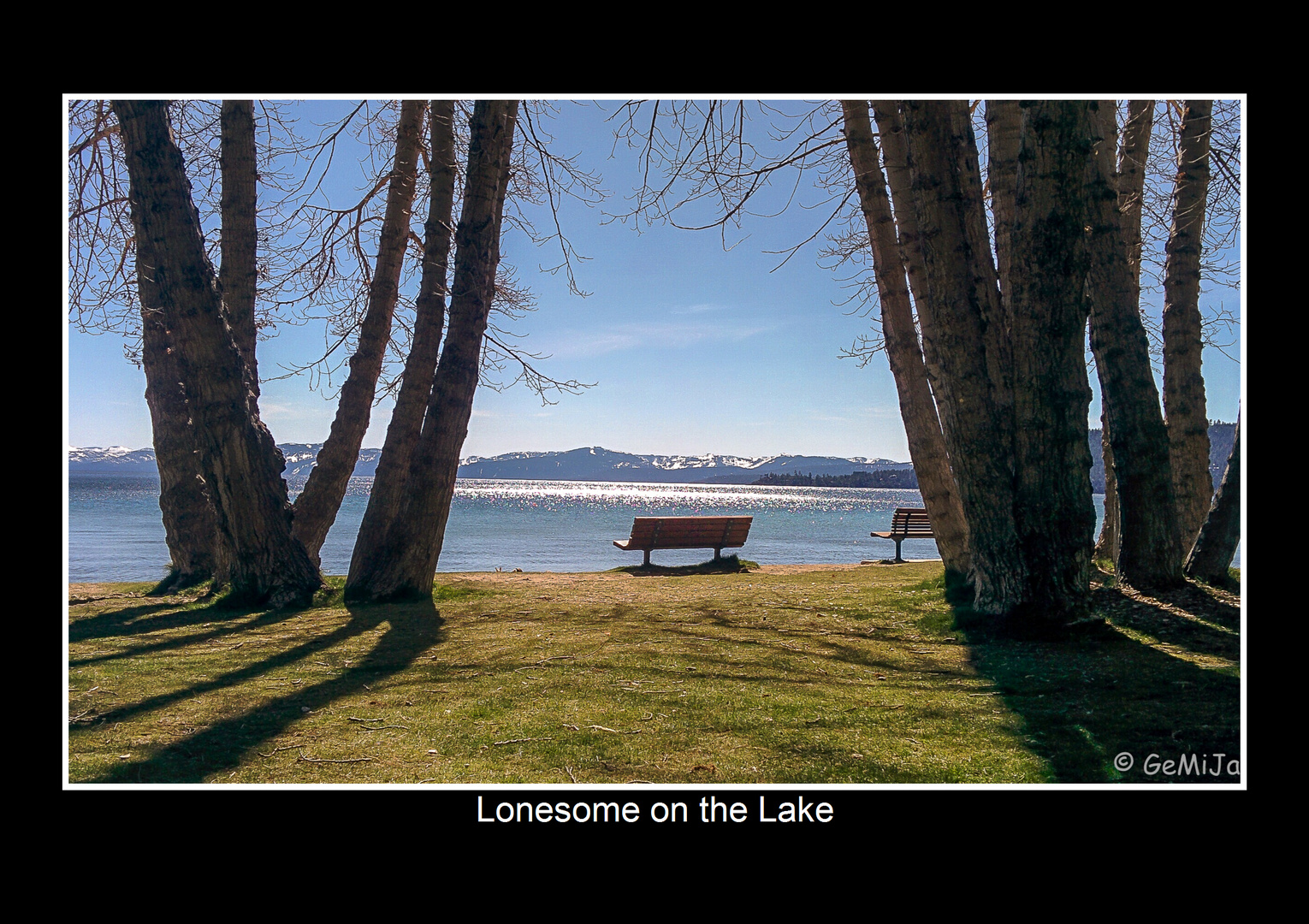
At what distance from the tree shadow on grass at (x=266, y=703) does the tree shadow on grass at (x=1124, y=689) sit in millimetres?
3495

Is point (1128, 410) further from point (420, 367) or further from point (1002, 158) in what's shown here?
point (420, 367)

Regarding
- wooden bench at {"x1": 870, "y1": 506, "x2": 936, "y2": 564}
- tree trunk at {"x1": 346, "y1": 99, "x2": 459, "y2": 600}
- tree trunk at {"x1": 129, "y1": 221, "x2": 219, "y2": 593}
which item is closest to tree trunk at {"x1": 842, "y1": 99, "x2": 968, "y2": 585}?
tree trunk at {"x1": 346, "y1": 99, "x2": 459, "y2": 600}

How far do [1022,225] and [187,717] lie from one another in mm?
6222

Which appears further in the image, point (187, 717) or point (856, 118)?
point (856, 118)

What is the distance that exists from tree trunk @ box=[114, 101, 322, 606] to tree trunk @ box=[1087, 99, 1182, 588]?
26.0 ft

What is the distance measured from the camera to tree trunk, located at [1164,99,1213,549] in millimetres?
7902

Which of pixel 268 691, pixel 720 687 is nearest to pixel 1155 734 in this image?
pixel 720 687

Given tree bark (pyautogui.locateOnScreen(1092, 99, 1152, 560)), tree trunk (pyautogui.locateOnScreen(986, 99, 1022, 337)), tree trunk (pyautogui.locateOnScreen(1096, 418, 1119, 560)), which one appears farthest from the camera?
tree bark (pyautogui.locateOnScreen(1092, 99, 1152, 560))

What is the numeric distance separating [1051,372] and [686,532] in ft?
33.9

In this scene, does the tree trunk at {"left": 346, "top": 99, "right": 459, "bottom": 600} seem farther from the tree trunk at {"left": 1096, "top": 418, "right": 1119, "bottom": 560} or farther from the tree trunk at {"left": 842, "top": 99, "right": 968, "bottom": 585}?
the tree trunk at {"left": 1096, "top": 418, "right": 1119, "bottom": 560}

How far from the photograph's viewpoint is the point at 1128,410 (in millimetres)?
6594

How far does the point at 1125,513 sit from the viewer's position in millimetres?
6492

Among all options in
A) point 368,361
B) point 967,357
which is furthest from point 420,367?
point 967,357

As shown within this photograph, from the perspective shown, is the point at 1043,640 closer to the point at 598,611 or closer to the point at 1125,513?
the point at 1125,513
